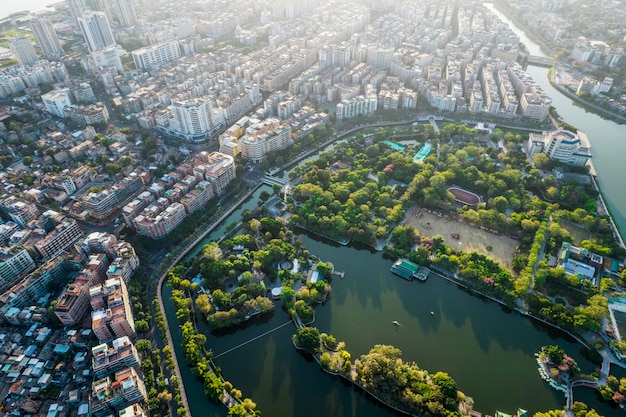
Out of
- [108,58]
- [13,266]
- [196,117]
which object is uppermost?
[108,58]

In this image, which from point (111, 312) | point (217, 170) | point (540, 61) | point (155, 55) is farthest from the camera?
point (540, 61)

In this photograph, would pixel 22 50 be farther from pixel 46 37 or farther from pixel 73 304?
pixel 73 304

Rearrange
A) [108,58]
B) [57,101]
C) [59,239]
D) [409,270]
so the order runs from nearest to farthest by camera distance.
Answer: [409,270] → [59,239] → [57,101] → [108,58]

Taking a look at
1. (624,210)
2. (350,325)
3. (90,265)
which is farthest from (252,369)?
(624,210)

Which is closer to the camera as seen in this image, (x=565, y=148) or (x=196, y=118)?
(x=565, y=148)

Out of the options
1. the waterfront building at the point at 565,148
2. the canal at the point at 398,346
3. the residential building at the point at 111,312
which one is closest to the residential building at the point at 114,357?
the residential building at the point at 111,312

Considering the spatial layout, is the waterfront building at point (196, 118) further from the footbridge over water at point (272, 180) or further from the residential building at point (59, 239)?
the residential building at point (59, 239)

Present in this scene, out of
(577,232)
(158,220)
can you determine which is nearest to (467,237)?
(577,232)
